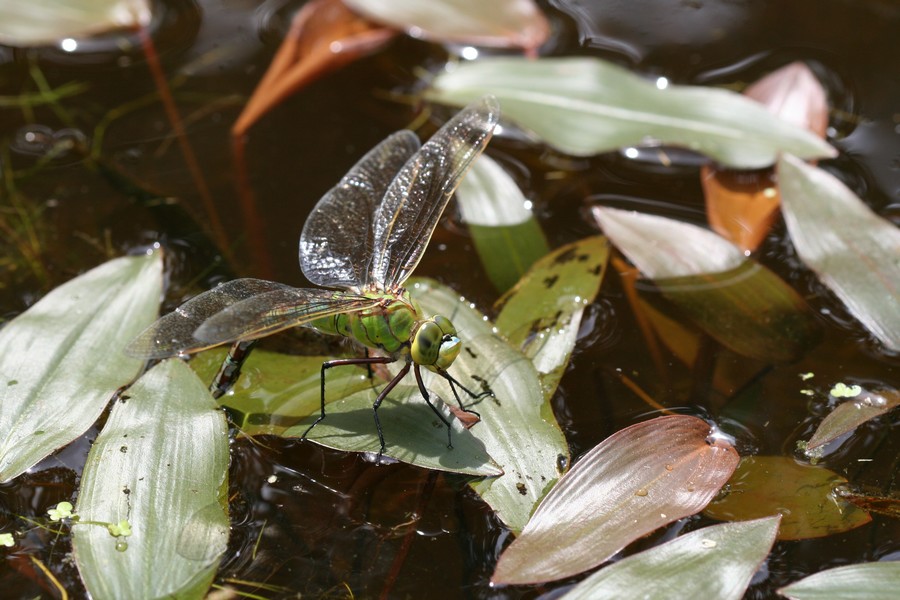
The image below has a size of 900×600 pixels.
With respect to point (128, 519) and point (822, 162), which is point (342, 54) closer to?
point (822, 162)

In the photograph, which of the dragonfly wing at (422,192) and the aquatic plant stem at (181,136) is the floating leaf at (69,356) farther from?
the dragonfly wing at (422,192)

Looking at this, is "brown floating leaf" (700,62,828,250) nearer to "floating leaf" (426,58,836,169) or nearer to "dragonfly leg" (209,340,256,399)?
"floating leaf" (426,58,836,169)

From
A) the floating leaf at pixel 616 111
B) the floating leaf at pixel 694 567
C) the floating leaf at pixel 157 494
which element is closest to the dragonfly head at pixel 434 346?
the floating leaf at pixel 157 494

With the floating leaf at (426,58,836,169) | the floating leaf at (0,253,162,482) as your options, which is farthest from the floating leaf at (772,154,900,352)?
the floating leaf at (0,253,162,482)

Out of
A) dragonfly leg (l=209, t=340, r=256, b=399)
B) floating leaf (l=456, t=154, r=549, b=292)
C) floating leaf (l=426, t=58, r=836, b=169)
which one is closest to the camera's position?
dragonfly leg (l=209, t=340, r=256, b=399)

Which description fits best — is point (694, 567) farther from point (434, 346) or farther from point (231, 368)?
point (231, 368)

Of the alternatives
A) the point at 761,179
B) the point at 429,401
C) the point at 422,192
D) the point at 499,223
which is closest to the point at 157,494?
the point at 429,401

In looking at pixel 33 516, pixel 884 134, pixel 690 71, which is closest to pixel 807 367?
pixel 884 134
